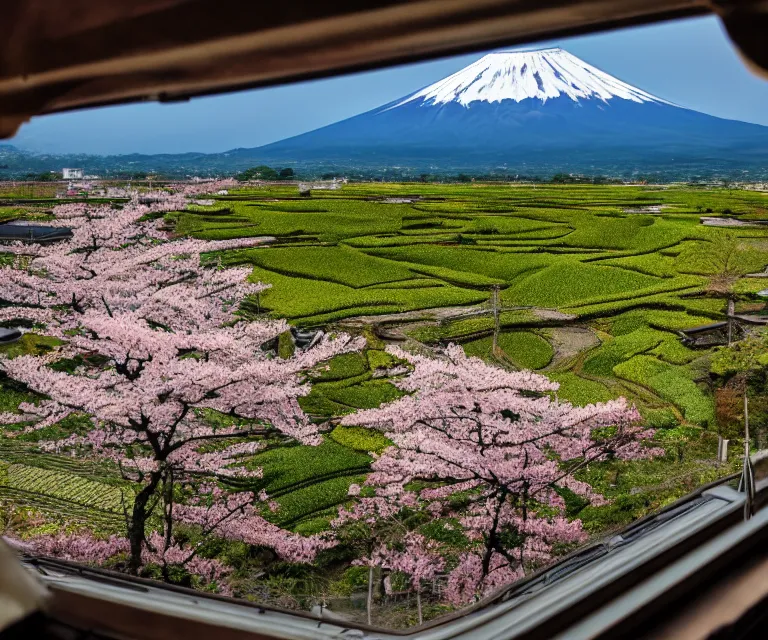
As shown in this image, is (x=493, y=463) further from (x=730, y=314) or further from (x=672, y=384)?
(x=730, y=314)

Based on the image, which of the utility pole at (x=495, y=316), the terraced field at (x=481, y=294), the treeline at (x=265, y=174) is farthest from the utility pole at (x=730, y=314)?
the treeline at (x=265, y=174)

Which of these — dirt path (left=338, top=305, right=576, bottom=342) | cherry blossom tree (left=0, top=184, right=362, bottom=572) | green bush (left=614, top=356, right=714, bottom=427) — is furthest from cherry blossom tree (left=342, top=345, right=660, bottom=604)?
dirt path (left=338, top=305, right=576, bottom=342)

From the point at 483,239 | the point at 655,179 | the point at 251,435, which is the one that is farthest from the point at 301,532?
the point at 655,179

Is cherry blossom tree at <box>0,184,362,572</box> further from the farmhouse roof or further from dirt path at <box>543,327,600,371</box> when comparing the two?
dirt path at <box>543,327,600,371</box>

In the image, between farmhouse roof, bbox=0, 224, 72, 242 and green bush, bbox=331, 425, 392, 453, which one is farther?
farmhouse roof, bbox=0, 224, 72, 242

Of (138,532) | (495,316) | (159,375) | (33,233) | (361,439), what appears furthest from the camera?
(33,233)

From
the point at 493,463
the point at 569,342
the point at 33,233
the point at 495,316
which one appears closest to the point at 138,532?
the point at 493,463

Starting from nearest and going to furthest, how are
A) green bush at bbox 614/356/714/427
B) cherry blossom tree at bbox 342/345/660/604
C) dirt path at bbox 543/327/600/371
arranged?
cherry blossom tree at bbox 342/345/660/604 < green bush at bbox 614/356/714/427 < dirt path at bbox 543/327/600/371
